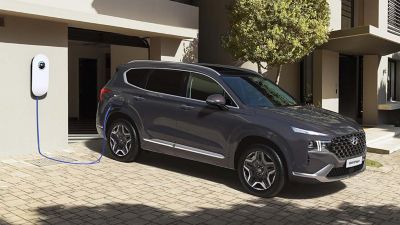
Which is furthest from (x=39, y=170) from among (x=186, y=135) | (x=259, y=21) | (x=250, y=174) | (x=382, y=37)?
Result: (x=382, y=37)

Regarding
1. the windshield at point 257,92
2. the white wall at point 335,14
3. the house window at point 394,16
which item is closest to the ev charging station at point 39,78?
the windshield at point 257,92

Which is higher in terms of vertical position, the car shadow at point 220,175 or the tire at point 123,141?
the tire at point 123,141

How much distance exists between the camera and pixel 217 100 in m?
7.12

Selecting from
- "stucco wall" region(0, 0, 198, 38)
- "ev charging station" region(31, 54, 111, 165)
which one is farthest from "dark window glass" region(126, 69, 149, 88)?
"stucco wall" region(0, 0, 198, 38)

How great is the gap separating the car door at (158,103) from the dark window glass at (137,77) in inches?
0.8

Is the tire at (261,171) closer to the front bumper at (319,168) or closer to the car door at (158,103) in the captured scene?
the front bumper at (319,168)

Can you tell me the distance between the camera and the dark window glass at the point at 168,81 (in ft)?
26.3

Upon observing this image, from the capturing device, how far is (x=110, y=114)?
29.1 feet

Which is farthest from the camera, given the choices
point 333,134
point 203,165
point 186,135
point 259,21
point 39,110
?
point 259,21

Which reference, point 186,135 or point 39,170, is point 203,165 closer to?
point 186,135

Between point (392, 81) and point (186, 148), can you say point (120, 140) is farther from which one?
point (392, 81)

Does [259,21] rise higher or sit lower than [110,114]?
higher

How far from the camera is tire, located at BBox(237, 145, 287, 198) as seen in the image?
660 cm

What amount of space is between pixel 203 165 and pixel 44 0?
4.51 m
